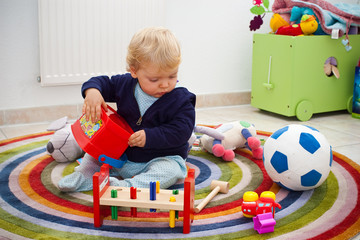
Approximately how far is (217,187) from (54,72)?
1082 millimetres

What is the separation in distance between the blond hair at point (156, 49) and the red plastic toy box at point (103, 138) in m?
0.19

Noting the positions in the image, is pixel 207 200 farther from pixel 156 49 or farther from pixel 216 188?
pixel 156 49

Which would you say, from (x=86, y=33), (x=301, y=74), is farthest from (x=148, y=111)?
(x=301, y=74)

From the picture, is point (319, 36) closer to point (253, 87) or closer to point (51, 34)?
point (253, 87)

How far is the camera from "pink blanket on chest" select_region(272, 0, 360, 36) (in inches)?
78.2

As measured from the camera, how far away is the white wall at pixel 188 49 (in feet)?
6.17

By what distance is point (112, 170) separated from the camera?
51.3 inches

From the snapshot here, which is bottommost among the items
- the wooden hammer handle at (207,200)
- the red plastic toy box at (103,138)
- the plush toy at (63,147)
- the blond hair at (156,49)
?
the wooden hammer handle at (207,200)

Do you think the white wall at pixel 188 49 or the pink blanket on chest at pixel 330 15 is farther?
the pink blanket on chest at pixel 330 15

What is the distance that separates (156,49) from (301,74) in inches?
43.7

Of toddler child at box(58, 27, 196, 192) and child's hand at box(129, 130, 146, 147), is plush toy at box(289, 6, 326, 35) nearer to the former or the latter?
toddler child at box(58, 27, 196, 192)

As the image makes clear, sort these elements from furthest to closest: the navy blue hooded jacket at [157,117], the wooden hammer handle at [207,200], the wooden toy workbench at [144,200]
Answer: the navy blue hooded jacket at [157,117] → the wooden hammer handle at [207,200] → the wooden toy workbench at [144,200]

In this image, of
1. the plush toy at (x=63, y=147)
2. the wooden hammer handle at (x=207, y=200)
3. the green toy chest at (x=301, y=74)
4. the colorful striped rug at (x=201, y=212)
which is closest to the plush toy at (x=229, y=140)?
the colorful striped rug at (x=201, y=212)

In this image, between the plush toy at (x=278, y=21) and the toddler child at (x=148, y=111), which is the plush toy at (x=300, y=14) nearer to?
the plush toy at (x=278, y=21)
